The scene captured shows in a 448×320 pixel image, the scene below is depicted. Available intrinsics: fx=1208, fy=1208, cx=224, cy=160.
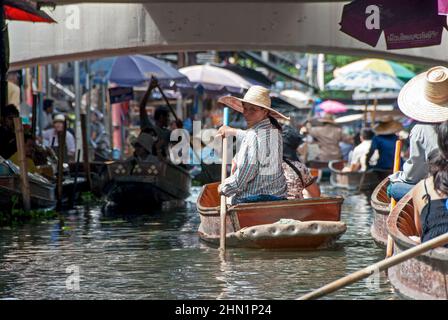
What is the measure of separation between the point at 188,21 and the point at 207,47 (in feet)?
3.49

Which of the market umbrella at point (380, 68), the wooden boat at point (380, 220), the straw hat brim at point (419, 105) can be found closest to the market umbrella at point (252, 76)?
the market umbrella at point (380, 68)

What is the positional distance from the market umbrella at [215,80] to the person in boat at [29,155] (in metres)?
10.6

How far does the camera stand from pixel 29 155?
18.8 m

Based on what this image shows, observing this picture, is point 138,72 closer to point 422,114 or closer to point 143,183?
point 143,183

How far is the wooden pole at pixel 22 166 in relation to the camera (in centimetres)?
1623

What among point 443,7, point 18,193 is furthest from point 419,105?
point 18,193

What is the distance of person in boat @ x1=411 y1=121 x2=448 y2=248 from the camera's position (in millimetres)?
8578

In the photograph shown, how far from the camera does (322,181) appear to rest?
97.3 ft

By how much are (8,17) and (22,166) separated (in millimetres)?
3210

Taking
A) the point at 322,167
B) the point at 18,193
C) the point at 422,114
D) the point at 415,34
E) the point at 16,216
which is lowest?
the point at 322,167

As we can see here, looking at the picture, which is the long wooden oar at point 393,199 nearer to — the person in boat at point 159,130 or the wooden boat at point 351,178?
the person in boat at point 159,130
